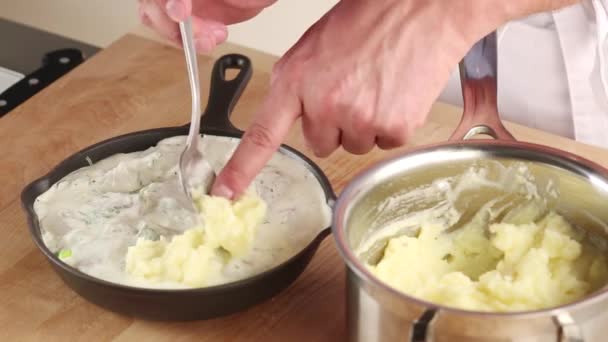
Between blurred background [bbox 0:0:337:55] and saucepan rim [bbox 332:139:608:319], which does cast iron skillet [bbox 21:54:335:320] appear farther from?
blurred background [bbox 0:0:337:55]

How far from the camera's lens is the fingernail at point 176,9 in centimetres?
88

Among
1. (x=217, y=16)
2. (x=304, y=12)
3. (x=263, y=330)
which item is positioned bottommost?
(x=304, y=12)

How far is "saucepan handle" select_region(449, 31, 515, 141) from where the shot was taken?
0.87 meters

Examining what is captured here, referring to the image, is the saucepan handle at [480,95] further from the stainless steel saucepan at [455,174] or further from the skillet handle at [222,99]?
the skillet handle at [222,99]

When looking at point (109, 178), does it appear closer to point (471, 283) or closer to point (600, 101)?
point (471, 283)

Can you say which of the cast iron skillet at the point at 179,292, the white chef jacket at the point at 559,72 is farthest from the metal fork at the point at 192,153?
the white chef jacket at the point at 559,72

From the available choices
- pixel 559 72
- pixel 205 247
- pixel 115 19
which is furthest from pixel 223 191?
pixel 115 19

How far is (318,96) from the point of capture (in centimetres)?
82

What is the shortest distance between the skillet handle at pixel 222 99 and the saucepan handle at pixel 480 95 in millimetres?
258

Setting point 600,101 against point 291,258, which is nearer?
point 291,258

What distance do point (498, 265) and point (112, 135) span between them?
0.55 meters

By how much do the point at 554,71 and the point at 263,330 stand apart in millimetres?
566

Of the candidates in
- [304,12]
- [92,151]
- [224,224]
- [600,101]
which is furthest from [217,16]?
[304,12]

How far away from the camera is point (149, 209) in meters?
0.89
